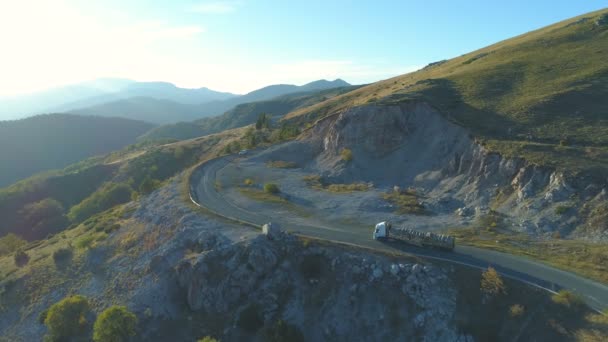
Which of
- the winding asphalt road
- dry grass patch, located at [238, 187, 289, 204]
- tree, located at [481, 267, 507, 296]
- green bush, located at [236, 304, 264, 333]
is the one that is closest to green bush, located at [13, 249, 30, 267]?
the winding asphalt road

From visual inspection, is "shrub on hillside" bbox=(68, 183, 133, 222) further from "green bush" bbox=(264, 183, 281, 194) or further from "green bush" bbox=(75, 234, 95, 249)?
"green bush" bbox=(264, 183, 281, 194)

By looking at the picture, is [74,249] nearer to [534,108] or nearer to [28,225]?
[28,225]

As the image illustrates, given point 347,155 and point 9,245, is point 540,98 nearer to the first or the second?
point 347,155

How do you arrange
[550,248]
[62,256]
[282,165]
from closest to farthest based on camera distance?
[550,248], [62,256], [282,165]

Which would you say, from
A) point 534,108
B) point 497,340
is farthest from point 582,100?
point 497,340

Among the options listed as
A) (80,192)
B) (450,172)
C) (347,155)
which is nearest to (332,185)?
(347,155)

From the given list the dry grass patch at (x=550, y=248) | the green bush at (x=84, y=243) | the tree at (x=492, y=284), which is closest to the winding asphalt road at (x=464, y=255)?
the dry grass patch at (x=550, y=248)
